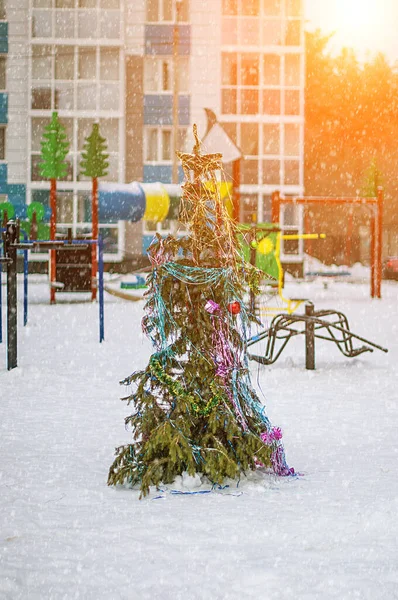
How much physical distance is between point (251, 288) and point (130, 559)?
1.78 meters

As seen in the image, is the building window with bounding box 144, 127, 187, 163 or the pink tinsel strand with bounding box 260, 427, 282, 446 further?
the building window with bounding box 144, 127, 187, 163

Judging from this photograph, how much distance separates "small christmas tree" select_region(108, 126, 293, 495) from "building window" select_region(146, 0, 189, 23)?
31.9 metres

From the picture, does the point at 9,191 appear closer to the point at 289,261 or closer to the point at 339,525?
the point at 289,261

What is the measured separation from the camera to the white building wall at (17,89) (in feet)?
115

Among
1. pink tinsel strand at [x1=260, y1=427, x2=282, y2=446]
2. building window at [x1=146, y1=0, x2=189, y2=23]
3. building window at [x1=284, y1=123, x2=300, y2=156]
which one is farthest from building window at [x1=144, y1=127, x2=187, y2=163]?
pink tinsel strand at [x1=260, y1=427, x2=282, y2=446]

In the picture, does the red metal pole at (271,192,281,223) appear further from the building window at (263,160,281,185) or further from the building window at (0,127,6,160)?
the building window at (0,127,6,160)

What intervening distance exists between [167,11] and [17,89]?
6666 millimetres

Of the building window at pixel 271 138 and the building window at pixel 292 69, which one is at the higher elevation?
the building window at pixel 292 69

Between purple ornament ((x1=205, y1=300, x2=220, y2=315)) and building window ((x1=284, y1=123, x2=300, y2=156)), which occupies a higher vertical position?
building window ((x1=284, y1=123, x2=300, y2=156))

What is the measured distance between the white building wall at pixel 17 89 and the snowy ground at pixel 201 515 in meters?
28.0

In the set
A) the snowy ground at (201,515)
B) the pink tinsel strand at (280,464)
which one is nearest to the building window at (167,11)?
the snowy ground at (201,515)

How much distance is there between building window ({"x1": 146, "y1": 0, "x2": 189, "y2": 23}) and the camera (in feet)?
115

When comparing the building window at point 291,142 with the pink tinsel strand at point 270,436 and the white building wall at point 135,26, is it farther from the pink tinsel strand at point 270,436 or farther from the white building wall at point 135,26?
the pink tinsel strand at point 270,436

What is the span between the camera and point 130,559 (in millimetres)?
3703
